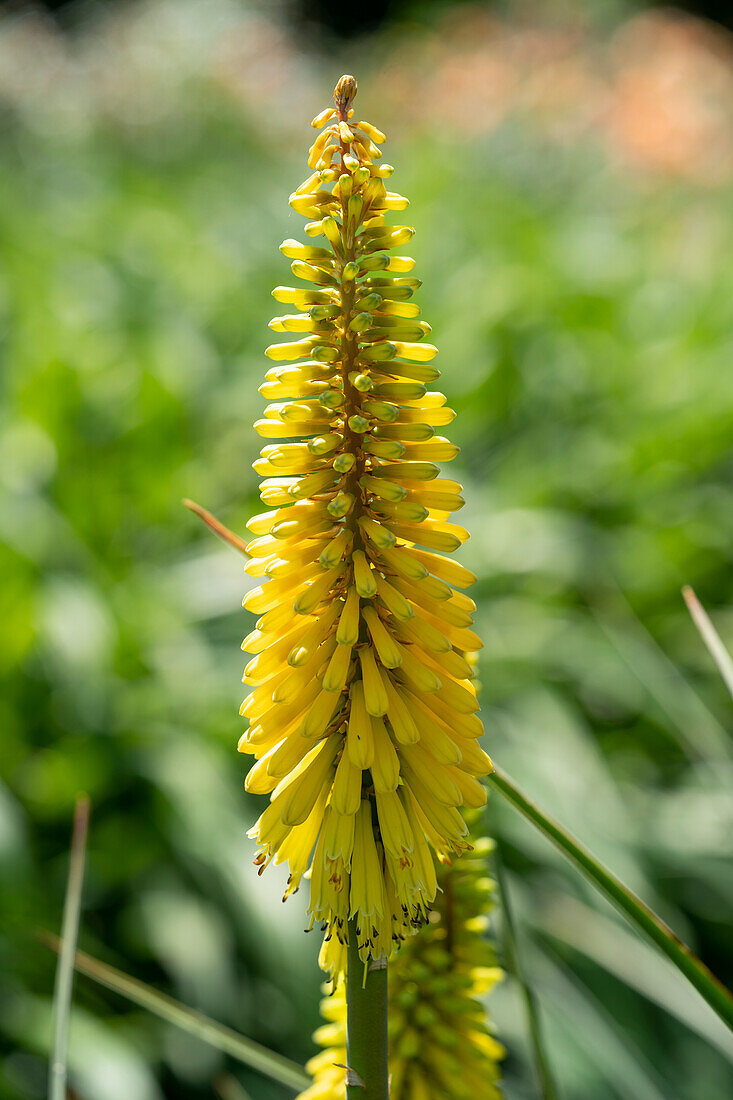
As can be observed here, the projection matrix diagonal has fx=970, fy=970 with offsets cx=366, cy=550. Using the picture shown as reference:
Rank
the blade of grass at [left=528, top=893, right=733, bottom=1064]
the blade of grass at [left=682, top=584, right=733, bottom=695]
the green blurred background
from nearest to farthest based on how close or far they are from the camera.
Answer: the blade of grass at [left=682, top=584, right=733, bottom=695], the blade of grass at [left=528, top=893, right=733, bottom=1064], the green blurred background

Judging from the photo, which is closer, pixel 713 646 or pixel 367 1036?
pixel 367 1036

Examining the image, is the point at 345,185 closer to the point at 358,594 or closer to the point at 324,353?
the point at 324,353

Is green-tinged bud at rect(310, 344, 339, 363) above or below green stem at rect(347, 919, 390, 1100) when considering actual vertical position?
above

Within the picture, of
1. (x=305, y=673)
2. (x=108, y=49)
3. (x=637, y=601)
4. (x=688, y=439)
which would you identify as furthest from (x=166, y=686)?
(x=108, y=49)

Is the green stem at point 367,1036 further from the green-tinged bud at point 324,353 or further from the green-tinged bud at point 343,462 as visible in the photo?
the green-tinged bud at point 324,353

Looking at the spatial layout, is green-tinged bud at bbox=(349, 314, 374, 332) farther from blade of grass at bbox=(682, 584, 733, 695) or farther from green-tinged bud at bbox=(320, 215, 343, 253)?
blade of grass at bbox=(682, 584, 733, 695)

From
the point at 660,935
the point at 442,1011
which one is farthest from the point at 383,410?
the point at 442,1011

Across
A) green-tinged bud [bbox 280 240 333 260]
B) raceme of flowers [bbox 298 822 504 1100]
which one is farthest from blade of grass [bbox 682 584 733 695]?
green-tinged bud [bbox 280 240 333 260]
